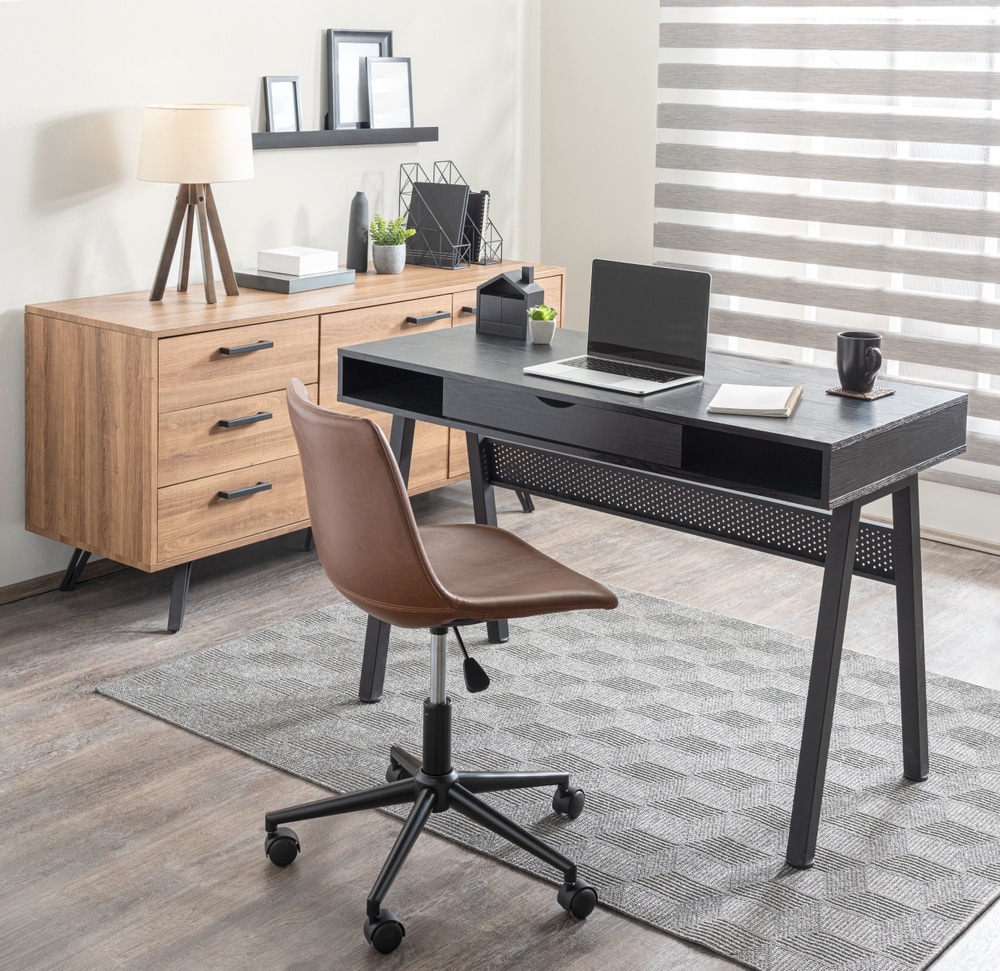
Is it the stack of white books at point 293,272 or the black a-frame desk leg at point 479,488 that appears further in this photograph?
the stack of white books at point 293,272

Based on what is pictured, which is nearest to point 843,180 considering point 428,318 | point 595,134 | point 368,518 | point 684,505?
point 595,134

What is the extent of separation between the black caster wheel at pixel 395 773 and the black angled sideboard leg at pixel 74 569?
1.46 m

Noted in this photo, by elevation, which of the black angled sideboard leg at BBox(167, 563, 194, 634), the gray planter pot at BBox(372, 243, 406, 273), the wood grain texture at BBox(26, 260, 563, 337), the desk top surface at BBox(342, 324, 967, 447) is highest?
the gray planter pot at BBox(372, 243, 406, 273)

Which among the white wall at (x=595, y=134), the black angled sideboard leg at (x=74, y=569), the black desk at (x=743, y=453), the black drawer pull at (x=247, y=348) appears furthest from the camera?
the white wall at (x=595, y=134)

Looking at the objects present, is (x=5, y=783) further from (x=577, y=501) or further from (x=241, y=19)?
(x=241, y=19)

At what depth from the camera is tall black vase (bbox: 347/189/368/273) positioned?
4434 mm

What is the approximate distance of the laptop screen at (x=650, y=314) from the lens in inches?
107

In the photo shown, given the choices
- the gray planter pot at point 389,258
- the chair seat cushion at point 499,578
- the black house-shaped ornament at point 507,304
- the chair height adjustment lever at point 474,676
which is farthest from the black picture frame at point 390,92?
the chair height adjustment lever at point 474,676

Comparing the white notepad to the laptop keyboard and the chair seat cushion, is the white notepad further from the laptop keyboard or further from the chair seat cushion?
the chair seat cushion

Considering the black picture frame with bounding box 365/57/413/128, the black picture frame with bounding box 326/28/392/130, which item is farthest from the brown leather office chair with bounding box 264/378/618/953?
the black picture frame with bounding box 365/57/413/128

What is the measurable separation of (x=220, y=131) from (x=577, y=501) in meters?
1.45

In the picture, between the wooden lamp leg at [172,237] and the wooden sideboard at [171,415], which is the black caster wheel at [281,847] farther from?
the wooden lamp leg at [172,237]

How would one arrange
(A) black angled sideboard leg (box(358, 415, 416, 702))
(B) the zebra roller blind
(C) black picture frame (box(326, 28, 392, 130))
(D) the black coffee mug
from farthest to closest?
(C) black picture frame (box(326, 28, 392, 130)) → (B) the zebra roller blind → (A) black angled sideboard leg (box(358, 415, 416, 702)) → (D) the black coffee mug

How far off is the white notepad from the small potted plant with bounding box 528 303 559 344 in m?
0.55
